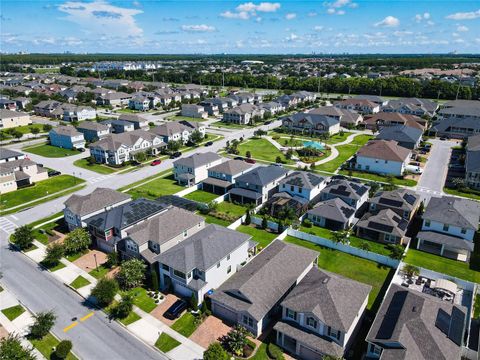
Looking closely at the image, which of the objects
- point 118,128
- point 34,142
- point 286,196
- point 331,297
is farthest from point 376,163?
point 34,142

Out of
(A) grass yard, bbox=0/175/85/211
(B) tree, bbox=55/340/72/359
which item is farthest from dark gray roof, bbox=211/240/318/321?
(A) grass yard, bbox=0/175/85/211

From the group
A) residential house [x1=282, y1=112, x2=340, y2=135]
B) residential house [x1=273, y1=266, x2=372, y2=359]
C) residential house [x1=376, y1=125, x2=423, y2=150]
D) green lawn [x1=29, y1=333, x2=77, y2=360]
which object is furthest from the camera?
residential house [x1=282, y1=112, x2=340, y2=135]

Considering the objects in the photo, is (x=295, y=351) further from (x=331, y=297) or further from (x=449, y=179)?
(x=449, y=179)

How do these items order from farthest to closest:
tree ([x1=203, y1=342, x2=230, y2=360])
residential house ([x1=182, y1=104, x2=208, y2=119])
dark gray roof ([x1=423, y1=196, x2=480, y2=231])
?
residential house ([x1=182, y1=104, x2=208, y2=119]) → dark gray roof ([x1=423, y1=196, x2=480, y2=231]) → tree ([x1=203, y1=342, x2=230, y2=360])

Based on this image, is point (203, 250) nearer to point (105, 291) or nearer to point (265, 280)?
point (265, 280)

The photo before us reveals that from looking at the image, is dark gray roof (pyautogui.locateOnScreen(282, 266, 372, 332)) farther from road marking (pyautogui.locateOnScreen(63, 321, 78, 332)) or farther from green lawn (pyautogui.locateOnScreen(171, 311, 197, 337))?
road marking (pyautogui.locateOnScreen(63, 321, 78, 332))
